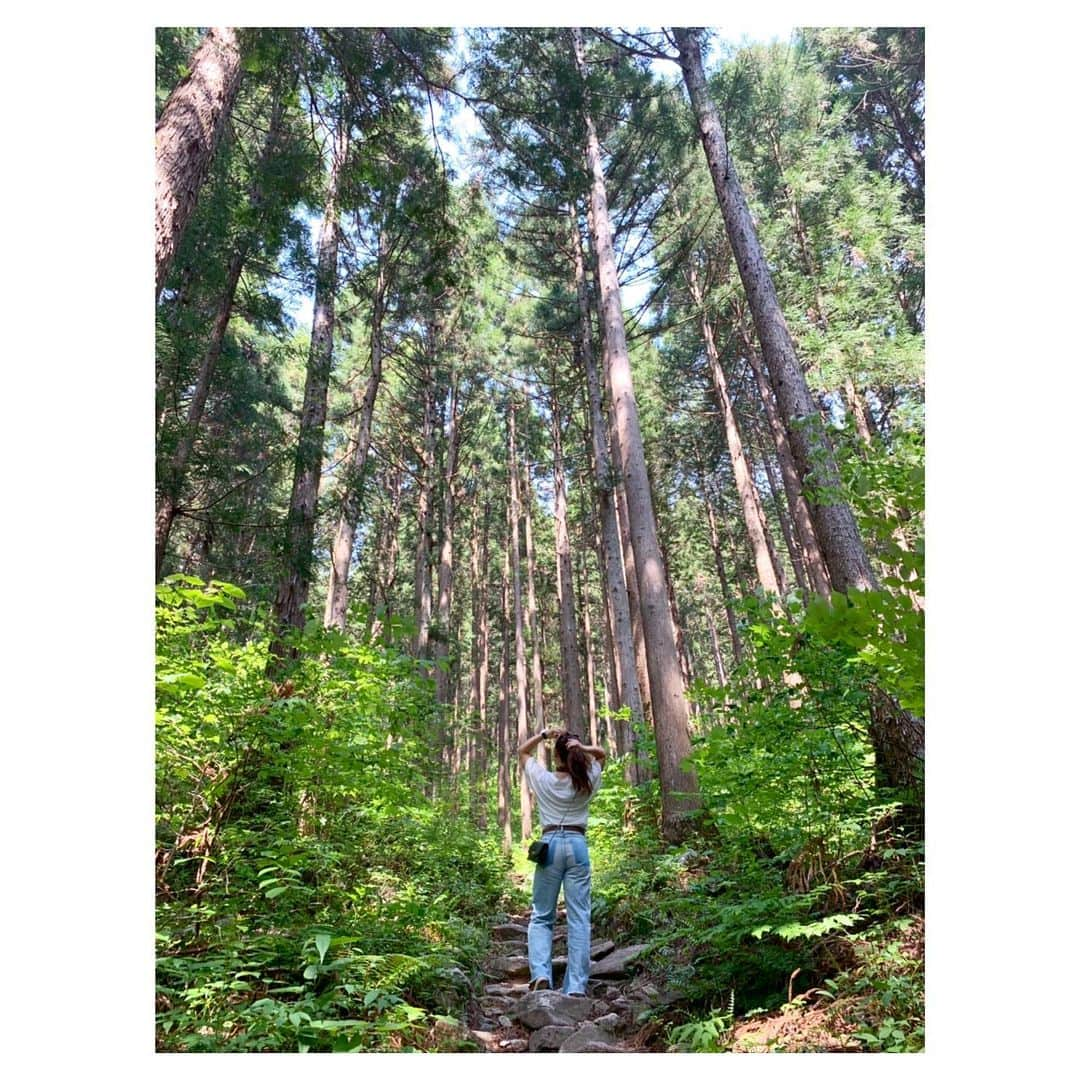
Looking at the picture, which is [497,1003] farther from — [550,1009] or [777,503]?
[777,503]

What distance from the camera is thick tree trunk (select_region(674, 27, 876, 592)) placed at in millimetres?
4148

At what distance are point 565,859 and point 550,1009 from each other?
772 mm

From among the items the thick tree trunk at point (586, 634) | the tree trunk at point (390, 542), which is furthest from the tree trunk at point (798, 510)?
the thick tree trunk at point (586, 634)

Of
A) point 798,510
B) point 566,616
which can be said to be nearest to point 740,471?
point 798,510

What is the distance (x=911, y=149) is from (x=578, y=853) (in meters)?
13.3

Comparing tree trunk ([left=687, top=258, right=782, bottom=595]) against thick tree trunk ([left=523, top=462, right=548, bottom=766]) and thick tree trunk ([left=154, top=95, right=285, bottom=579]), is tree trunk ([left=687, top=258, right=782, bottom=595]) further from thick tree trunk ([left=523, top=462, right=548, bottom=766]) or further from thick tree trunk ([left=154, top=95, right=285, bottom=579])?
thick tree trunk ([left=154, top=95, right=285, bottom=579])

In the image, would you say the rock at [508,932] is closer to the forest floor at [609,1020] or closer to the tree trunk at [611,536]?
the forest floor at [609,1020]

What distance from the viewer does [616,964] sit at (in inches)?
160

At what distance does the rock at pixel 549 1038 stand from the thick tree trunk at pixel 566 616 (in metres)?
7.79

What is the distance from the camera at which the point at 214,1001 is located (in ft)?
7.18

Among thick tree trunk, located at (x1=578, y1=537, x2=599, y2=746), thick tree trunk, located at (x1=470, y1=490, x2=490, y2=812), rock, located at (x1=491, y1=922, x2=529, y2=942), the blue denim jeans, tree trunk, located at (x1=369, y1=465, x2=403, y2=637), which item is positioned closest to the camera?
the blue denim jeans

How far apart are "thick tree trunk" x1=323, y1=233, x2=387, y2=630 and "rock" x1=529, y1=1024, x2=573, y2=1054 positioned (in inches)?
197

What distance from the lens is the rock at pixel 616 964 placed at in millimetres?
3975

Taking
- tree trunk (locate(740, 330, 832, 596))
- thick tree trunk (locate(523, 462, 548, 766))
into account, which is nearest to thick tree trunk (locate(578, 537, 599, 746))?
thick tree trunk (locate(523, 462, 548, 766))
